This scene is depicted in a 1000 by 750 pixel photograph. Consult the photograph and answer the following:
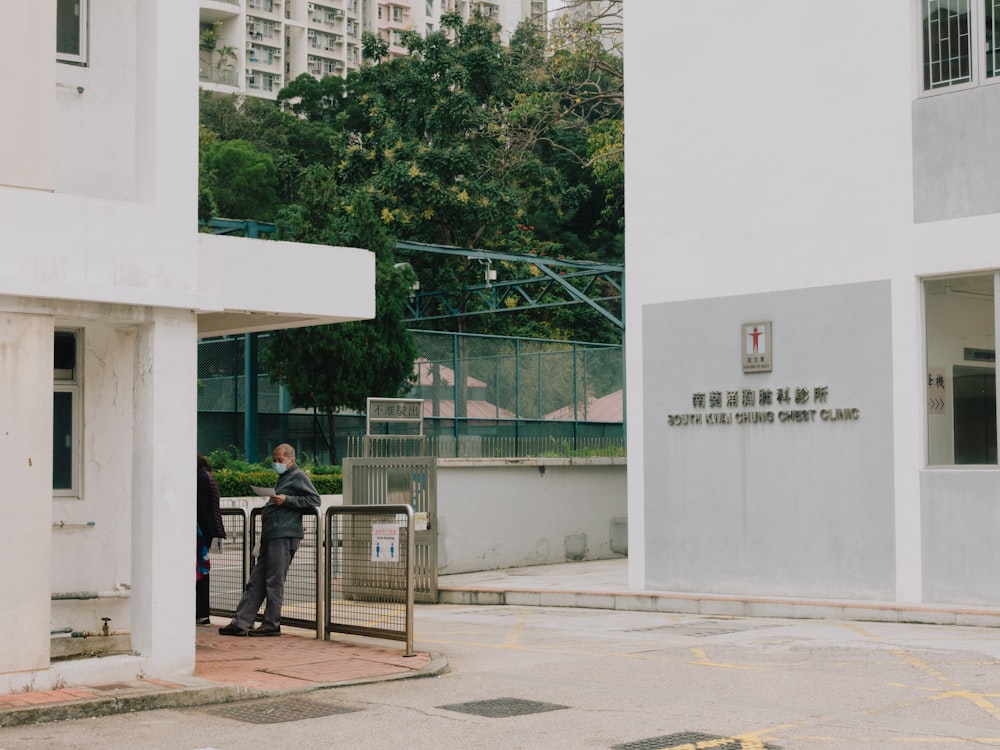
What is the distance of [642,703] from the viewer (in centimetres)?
902

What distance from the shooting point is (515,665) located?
11078 millimetres

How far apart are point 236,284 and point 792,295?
7325 millimetres

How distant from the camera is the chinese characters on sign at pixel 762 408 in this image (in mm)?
15219

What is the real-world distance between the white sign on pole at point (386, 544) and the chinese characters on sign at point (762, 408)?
5.69 metres

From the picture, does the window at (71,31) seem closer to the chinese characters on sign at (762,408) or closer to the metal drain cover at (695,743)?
the metal drain cover at (695,743)

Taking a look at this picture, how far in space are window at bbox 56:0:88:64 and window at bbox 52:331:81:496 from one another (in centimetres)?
217

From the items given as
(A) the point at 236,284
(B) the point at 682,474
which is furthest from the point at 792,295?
(A) the point at 236,284

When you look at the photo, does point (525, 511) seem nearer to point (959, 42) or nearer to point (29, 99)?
point (959, 42)

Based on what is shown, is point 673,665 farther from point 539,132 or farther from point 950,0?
point 539,132

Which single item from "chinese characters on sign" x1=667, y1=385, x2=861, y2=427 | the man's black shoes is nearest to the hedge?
"chinese characters on sign" x1=667, y1=385, x2=861, y2=427

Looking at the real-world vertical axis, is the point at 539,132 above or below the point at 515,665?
above

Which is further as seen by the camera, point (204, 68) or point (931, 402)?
point (204, 68)

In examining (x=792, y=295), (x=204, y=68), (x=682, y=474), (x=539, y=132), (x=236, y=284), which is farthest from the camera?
(x=204, y=68)

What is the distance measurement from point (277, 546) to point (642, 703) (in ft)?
15.0
